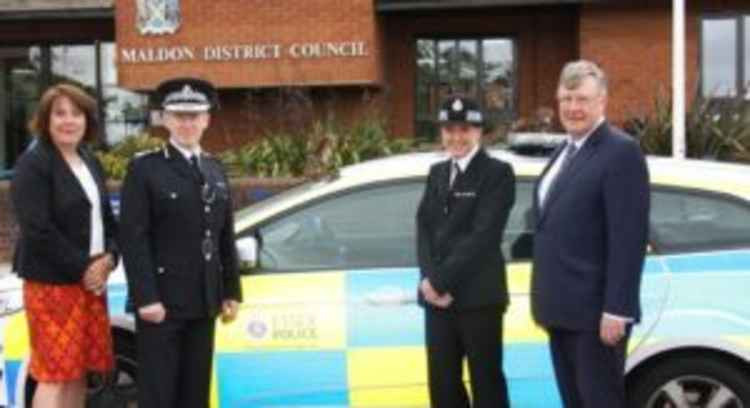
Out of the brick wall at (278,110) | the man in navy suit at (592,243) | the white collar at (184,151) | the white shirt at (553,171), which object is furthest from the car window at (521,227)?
the brick wall at (278,110)

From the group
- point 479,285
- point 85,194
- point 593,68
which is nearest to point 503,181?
point 479,285

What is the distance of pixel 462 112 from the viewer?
507cm

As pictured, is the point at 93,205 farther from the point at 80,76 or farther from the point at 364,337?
the point at 80,76

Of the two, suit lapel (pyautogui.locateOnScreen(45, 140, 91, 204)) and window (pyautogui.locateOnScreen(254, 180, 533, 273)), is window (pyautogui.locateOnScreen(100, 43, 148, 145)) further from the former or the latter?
suit lapel (pyautogui.locateOnScreen(45, 140, 91, 204))

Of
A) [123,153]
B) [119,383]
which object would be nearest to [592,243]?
[119,383]

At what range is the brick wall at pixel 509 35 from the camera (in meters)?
17.2

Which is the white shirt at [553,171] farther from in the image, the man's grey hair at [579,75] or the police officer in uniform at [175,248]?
the police officer in uniform at [175,248]

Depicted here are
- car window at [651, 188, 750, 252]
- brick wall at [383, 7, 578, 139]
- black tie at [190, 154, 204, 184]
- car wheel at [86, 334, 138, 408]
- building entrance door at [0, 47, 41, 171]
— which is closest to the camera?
black tie at [190, 154, 204, 184]

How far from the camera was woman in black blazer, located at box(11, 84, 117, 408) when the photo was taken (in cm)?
495

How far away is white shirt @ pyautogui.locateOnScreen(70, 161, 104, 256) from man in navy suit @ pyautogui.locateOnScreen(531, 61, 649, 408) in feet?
6.08

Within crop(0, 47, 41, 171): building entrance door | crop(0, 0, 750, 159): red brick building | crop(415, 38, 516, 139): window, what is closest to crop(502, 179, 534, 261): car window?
crop(0, 0, 750, 159): red brick building

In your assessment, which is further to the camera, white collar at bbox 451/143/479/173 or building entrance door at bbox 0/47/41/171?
building entrance door at bbox 0/47/41/171

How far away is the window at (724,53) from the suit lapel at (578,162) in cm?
1257

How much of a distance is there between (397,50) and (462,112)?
1255cm
